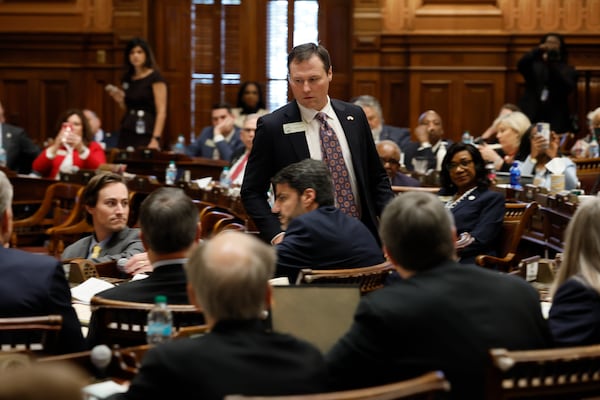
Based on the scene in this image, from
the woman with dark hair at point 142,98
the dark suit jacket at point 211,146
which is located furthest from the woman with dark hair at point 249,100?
the woman with dark hair at point 142,98

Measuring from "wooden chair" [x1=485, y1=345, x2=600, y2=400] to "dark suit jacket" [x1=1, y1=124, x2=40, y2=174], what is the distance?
8218 millimetres

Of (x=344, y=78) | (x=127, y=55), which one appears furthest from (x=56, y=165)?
(x=344, y=78)

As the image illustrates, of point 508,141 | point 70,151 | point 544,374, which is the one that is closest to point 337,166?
point 544,374

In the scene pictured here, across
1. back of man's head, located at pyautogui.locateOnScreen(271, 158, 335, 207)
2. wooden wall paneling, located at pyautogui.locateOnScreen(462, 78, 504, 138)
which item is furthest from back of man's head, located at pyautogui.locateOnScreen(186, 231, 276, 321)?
wooden wall paneling, located at pyautogui.locateOnScreen(462, 78, 504, 138)

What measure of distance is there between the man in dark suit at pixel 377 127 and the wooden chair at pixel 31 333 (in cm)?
689

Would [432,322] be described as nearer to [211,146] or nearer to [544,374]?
[544,374]

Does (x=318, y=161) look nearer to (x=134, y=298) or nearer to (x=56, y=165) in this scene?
(x=134, y=298)

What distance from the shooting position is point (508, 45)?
41.5ft

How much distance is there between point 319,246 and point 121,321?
115 cm

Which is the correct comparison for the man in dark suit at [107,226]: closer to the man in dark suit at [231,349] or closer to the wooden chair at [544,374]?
the man in dark suit at [231,349]

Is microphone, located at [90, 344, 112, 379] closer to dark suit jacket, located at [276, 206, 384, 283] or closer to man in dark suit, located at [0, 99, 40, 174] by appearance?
dark suit jacket, located at [276, 206, 384, 283]

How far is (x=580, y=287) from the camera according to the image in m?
2.99

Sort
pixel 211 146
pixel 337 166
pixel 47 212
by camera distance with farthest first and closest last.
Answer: pixel 211 146 < pixel 47 212 < pixel 337 166

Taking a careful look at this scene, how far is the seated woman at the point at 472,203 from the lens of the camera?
579 cm
